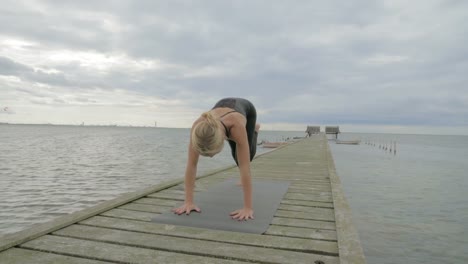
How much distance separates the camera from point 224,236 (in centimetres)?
301

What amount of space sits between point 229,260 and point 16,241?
6.24 feet

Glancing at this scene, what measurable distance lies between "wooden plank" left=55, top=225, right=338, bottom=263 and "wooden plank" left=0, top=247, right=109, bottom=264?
1.29 feet

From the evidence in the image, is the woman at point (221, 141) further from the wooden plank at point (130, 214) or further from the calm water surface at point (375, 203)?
the calm water surface at point (375, 203)

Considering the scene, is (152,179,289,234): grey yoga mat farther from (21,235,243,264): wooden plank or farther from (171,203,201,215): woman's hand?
(21,235,243,264): wooden plank

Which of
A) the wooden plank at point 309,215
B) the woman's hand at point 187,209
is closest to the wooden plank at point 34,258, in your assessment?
the woman's hand at point 187,209

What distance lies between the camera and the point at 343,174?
19750 millimetres

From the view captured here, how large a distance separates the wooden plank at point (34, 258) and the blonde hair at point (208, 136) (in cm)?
139

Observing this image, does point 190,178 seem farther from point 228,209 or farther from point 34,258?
point 34,258

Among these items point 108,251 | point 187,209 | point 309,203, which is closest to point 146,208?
point 187,209

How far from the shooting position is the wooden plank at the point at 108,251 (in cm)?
243

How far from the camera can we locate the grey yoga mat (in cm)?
331

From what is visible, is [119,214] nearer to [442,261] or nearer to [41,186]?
[442,261]

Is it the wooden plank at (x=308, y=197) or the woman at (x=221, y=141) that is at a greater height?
the woman at (x=221, y=141)

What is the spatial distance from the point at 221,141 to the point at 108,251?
4.75ft
